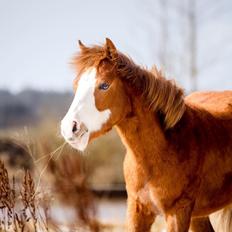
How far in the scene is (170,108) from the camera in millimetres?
4027

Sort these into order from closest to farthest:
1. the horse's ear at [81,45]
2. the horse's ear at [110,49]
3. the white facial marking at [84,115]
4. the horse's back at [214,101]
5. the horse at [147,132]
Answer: the white facial marking at [84,115] < the horse at [147,132] < the horse's ear at [110,49] < the horse's ear at [81,45] < the horse's back at [214,101]

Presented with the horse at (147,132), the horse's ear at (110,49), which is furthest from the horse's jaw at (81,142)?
the horse's ear at (110,49)

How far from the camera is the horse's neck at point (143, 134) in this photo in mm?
3953

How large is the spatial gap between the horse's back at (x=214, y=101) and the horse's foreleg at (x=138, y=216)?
1.04m

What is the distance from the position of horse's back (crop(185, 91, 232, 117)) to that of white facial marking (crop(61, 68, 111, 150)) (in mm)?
1159

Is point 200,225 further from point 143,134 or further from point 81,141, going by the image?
point 81,141

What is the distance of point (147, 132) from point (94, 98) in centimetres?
54

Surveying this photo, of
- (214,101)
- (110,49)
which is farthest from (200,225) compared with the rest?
(110,49)

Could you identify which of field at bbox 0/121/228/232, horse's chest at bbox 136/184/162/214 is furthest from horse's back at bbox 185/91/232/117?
field at bbox 0/121/228/232

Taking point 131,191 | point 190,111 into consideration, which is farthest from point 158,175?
point 190,111

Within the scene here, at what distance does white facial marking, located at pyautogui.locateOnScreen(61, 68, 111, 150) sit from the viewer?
3.61 m

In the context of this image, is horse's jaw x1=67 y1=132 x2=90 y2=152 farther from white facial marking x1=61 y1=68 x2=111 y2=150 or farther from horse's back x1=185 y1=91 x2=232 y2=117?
horse's back x1=185 y1=91 x2=232 y2=117

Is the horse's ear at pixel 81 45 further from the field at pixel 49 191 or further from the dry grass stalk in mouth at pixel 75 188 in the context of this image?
the dry grass stalk in mouth at pixel 75 188

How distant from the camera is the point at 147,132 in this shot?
400cm
